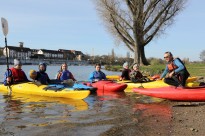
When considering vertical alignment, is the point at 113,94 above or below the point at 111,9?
below

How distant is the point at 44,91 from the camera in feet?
37.2

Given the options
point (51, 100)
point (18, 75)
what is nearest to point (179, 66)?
point (51, 100)

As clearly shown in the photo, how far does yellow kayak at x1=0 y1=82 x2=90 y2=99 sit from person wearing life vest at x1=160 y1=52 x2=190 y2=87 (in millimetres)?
2771

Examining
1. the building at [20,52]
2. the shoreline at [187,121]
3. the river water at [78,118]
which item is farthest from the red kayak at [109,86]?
the building at [20,52]

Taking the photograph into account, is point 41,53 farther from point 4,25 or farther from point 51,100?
point 51,100

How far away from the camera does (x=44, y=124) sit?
673cm

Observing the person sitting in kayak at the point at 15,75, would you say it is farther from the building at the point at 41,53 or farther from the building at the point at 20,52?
the building at the point at 20,52

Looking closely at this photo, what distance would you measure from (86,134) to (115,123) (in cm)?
107

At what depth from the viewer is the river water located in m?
6.00

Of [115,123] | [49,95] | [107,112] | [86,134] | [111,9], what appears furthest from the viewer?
[111,9]

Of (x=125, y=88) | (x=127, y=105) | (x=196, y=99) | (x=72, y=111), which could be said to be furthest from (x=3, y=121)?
(x=125, y=88)

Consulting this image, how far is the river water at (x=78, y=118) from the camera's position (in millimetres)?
6000

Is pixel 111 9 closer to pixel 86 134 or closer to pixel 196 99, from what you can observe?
pixel 196 99

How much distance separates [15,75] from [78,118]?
19.8ft
